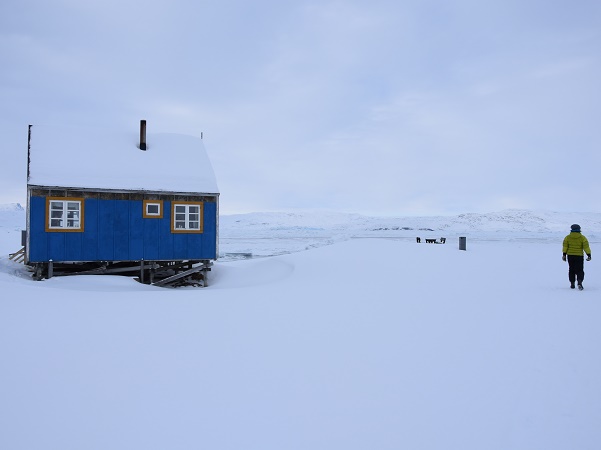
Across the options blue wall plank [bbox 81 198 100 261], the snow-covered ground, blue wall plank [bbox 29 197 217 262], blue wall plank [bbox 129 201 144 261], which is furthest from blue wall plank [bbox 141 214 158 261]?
the snow-covered ground

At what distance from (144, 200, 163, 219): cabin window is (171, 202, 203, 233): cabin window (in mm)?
547

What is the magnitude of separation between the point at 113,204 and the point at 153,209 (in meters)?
1.57

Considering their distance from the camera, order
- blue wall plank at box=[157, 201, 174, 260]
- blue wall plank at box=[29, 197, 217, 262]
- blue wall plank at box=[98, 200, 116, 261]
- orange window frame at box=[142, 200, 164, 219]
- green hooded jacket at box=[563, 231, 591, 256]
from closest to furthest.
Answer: green hooded jacket at box=[563, 231, 591, 256] → blue wall plank at box=[29, 197, 217, 262] → blue wall plank at box=[98, 200, 116, 261] → orange window frame at box=[142, 200, 164, 219] → blue wall plank at box=[157, 201, 174, 260]

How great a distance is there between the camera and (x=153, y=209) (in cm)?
1788

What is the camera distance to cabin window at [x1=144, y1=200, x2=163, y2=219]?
17.7m

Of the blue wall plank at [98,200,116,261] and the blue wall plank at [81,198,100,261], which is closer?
the blue wall plank at [81,198,100,261]

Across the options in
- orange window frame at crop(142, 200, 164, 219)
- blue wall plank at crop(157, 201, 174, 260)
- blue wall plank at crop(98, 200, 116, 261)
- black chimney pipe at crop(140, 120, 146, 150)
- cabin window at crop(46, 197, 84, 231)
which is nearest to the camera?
cabin window at crop(46, 197, 84, 231)

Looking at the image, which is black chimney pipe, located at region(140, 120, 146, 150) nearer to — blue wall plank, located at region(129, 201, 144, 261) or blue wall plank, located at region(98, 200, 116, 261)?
blue wall plank, located at region(129, 201, 144, 261)

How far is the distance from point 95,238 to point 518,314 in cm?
1523

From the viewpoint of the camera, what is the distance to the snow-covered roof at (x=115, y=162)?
664 inches

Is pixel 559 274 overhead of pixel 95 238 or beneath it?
beneath

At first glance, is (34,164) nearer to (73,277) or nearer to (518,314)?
(73,277)

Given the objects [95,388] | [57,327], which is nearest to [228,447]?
[95,388]

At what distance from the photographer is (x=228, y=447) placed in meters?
4.22
